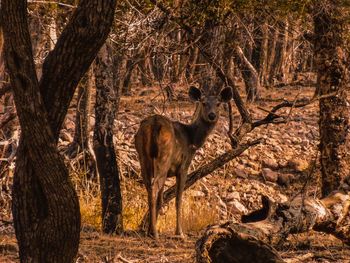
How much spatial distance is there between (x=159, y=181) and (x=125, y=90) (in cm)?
1204

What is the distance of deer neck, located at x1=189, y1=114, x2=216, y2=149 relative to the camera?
10688 mm

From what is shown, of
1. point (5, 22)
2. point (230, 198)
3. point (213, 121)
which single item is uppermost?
point (5, 22)

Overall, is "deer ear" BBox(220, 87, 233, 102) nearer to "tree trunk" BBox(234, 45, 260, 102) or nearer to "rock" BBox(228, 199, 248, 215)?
"tree trunk" BBox(234, 45, 260, 102)

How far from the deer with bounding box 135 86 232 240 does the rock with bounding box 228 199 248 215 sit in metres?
5.87

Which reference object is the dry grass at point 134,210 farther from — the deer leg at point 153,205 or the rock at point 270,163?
the rock at point 270,163

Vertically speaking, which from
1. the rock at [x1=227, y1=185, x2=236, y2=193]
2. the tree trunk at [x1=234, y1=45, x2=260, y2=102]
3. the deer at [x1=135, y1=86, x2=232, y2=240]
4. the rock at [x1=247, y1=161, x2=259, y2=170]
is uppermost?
the tree trunk at [x1=234, y1=45, x2=260, y2=102]

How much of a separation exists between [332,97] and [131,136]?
7797 mm

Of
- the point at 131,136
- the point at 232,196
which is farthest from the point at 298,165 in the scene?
the point at 131,136

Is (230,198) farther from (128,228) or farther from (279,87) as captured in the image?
(279,87)

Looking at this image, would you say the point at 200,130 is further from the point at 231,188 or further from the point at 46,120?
the point at 231,188

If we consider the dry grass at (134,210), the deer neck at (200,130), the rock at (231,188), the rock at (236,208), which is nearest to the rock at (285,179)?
the rock at (231,188)

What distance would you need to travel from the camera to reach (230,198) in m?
17.4

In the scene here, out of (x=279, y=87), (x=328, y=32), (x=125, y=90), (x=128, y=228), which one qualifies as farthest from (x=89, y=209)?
(x=279, y=87)

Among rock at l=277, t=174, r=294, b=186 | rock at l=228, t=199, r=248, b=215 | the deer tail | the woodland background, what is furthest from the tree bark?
rock at l=277, t=174, r=294, b=186
